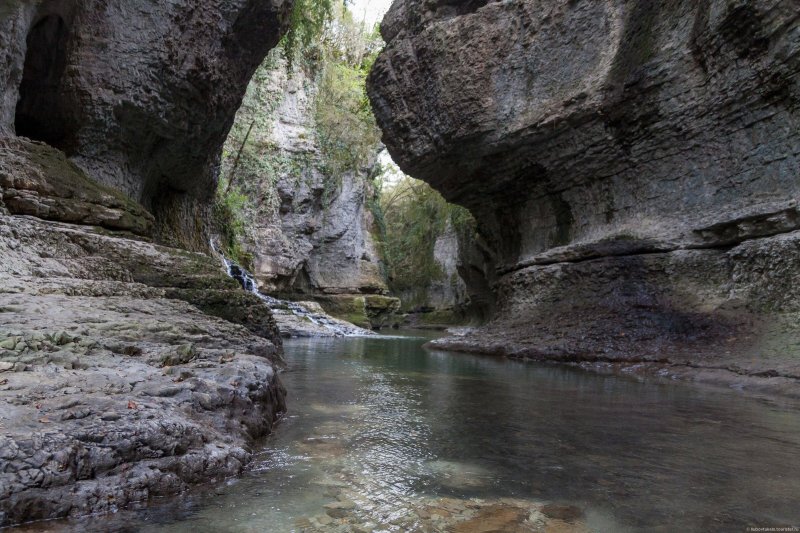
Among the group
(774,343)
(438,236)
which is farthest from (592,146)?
(438,236)

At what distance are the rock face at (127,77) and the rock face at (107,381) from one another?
9.02 ft

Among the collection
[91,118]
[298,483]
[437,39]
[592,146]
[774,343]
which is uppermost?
[437,39]

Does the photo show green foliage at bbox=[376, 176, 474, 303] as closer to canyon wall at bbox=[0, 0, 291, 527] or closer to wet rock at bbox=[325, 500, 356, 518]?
canyon wall at bbox=[0, 0, 291, 527]

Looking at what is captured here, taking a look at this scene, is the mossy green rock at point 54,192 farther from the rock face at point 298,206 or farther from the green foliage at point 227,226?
the rock face at point 298,206

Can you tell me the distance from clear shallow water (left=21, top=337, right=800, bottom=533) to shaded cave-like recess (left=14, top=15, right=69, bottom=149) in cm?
537

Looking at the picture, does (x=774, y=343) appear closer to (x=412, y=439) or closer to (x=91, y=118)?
(x=412, y=439)

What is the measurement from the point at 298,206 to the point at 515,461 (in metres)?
19.0

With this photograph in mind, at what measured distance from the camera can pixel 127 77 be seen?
22.7 ft

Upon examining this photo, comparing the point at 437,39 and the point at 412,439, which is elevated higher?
the point at 437,39

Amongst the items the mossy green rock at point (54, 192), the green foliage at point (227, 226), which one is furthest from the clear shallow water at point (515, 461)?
the green foliage at point (227, 226)

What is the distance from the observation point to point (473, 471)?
223 centimetres

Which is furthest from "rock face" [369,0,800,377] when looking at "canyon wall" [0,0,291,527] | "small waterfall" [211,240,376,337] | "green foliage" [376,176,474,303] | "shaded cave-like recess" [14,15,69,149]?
"green foliage" [376,176,474,303]

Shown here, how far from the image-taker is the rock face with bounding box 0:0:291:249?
6699 mm

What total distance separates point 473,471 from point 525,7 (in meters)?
10.1
